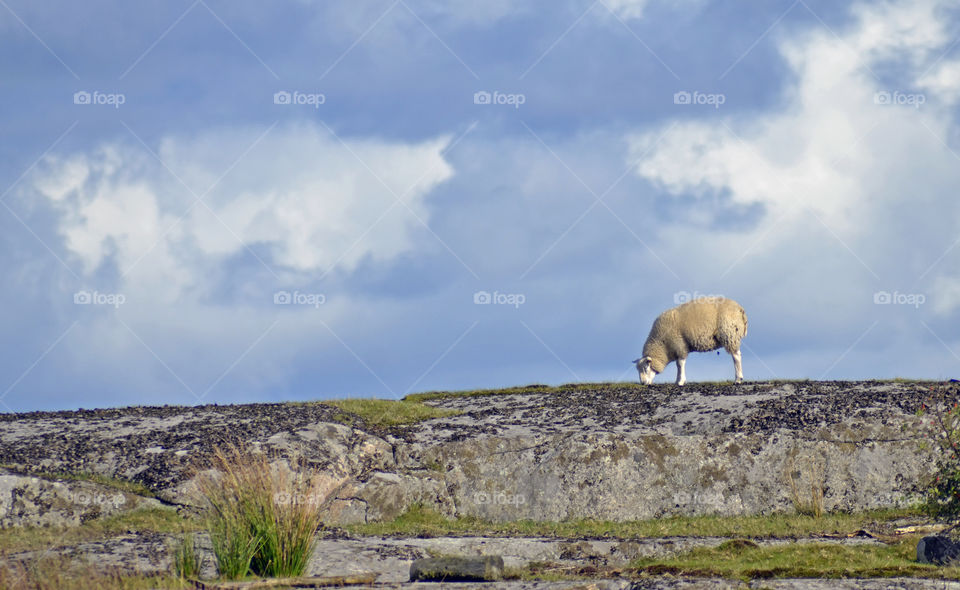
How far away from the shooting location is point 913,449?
71.7 ft

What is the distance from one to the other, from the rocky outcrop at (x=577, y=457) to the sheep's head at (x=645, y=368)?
7.41 metres

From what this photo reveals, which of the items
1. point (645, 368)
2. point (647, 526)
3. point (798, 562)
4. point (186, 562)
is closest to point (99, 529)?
point (186, 562)

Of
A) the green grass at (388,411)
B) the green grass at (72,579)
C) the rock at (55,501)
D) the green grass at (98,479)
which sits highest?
the green grass at (388,411)

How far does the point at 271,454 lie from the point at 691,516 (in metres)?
9.15

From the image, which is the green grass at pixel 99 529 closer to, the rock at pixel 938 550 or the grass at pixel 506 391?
the grass at pixel 506 391

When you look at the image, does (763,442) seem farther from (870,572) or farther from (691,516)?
(870,572)

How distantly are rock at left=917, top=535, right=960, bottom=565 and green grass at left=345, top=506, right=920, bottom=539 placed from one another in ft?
8.94

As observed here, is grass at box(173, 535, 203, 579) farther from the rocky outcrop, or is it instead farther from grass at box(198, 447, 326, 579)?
the rocky outcrop

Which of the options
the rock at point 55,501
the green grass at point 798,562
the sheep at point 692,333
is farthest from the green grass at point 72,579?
the sheep at point 692,333

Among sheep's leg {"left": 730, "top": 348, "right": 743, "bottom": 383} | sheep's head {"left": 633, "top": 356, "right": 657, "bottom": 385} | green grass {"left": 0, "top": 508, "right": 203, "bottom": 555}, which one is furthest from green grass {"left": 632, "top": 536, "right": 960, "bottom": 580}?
sheep's head {"left": 633, "top": 356, "right": 657, "bottom": 385}

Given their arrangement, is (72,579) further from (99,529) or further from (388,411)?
(388,411)

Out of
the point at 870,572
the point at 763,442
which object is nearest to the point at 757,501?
the point at 763,442

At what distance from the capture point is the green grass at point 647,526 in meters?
18.4

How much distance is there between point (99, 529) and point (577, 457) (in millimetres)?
9909
